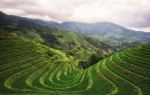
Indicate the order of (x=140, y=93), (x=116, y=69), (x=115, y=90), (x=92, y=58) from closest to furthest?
(x=140, y=93), (x=115, y=90), (x=116, y=69), (x=92, y=58)

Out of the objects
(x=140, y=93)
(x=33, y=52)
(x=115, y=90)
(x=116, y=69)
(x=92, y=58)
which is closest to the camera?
(x=140, y=93)

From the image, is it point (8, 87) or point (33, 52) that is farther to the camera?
point (33, 52)

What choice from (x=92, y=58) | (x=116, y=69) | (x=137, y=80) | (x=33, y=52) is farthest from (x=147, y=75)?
(x=92, y=58)

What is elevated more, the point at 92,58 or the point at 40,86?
the point at 40,86

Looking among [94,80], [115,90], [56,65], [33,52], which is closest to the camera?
[115,90]

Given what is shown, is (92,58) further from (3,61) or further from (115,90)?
(115,90)

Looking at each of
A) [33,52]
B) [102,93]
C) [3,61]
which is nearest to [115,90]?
[102,93]

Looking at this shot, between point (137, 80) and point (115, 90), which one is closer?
point (115, 90)

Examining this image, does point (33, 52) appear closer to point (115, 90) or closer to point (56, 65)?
point (56, 65)

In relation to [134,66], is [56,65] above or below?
below
